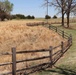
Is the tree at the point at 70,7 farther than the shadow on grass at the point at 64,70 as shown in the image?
Yes

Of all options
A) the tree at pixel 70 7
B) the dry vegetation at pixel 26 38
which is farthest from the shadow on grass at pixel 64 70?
the tree at pixel 70 7

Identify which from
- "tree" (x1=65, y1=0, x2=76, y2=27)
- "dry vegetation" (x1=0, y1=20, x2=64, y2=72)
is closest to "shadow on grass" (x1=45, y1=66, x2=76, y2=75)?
"dry vegetation" (x1=0, y1=20, x2=64, y2=72)

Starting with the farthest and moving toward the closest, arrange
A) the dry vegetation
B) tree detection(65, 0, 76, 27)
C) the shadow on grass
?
tree detection(65, 0, 76, 27) < the dry vegetation < the shadow on grass

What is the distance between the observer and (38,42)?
3416 centimetres

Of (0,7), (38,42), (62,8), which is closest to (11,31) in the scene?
(38,42)

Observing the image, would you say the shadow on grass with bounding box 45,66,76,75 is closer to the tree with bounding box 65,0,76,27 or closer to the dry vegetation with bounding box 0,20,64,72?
the dry vegetation with bounding box 0,20,64,72

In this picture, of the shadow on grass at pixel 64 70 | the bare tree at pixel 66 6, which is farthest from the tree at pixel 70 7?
the shadow on grass at pixel 64 70

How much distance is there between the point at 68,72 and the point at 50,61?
177 centimetres

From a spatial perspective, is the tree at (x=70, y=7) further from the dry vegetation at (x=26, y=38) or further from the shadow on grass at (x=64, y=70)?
the shadow on grass at (x=64, y=70)

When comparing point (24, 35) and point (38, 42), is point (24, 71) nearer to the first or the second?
point (38, 42)

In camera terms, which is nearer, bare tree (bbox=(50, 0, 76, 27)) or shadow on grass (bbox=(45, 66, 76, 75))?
shadow on grass (bbox=(45, 66, 76, 75))

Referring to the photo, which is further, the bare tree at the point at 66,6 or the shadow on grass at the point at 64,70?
the bare tree at the point at 66,6

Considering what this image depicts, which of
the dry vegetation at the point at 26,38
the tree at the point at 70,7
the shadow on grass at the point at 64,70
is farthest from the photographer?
the tree at the point at 70,7

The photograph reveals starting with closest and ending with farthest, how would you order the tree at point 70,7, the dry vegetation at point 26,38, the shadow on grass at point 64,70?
the shadow on grass at point 64,70
the dry vegetation at point 26,38
the tree at point 70,7
